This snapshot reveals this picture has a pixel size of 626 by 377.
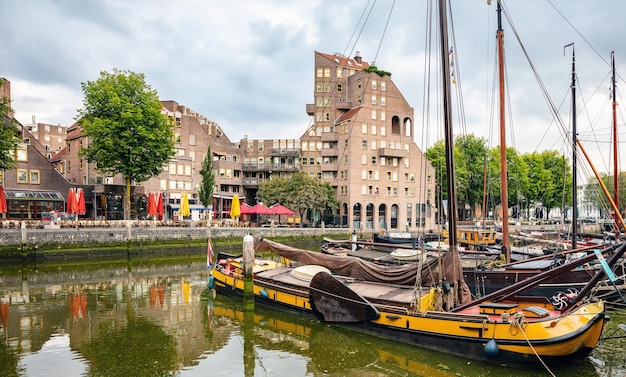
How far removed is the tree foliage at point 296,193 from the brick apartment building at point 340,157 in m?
4.44

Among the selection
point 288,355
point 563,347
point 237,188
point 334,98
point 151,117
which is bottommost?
point 288,355

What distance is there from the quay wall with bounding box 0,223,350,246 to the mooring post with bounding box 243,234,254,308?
2298 centimetres

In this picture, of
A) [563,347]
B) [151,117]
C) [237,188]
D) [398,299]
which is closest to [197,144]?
[237,188]

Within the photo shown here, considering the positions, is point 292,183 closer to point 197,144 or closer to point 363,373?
point 197,144

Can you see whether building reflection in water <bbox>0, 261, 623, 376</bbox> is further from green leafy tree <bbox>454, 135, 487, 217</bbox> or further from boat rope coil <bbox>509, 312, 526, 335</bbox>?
green leafy tree <bbox>454, 135, 487, 217</bbox>

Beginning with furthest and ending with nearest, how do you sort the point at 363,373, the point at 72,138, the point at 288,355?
the point at 72,138 → the point at 288,355 → the point at 363,373

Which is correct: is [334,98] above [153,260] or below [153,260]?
above

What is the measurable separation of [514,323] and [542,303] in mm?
4098

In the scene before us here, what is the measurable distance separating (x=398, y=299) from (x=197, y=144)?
196 ft

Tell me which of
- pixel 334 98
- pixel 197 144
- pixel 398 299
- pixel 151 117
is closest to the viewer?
pixel 398 299

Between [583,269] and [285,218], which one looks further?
[285,218]

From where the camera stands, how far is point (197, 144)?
233 ft

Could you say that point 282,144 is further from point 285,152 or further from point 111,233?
point 111,233

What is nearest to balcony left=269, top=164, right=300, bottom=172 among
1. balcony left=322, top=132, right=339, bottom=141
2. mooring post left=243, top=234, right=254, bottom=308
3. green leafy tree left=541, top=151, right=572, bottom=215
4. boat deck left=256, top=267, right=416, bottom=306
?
balcony left=322, top=132, right=339, bottom=141
